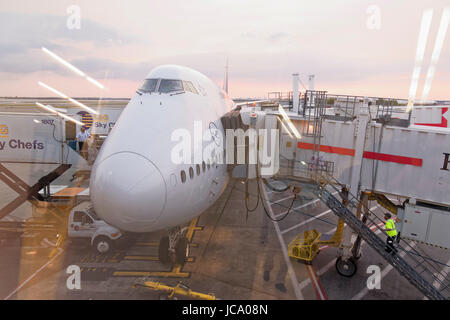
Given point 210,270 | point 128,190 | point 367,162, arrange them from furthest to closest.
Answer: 1. point 210,270
2. point 367,162
3. point 128,190

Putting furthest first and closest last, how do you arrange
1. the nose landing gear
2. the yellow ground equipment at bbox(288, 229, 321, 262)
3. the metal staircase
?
the yellow ground equipment at bbox(288, 229, 321, 262), the nose landing gear, the metal staircase

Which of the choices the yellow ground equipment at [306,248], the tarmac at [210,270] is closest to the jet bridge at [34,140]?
the tarmac at [210,270]

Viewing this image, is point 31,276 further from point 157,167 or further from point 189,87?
point 189,87

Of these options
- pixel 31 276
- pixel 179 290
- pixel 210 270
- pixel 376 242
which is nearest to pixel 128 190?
pixel 179 290

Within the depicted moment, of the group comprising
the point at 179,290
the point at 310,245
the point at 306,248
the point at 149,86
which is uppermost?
the point at 149,86

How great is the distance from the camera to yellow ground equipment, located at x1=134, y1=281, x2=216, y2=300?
11250 millimetres

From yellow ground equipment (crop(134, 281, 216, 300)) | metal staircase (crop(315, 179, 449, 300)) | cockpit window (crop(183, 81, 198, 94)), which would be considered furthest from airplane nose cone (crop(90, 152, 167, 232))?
metal staircase (crop(315, 179, 449, 300))

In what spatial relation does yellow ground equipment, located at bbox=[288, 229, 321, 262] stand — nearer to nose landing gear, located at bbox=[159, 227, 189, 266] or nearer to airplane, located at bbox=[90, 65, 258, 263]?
airplane, located at bbox=[90, 65, 258, 263]

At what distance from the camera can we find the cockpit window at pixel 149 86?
38.9ft

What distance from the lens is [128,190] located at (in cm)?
808

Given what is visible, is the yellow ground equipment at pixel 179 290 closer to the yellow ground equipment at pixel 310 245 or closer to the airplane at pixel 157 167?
the airplane at pixel 157 167

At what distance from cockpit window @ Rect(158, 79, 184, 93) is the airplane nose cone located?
416 cm

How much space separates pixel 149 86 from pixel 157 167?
4.76m
